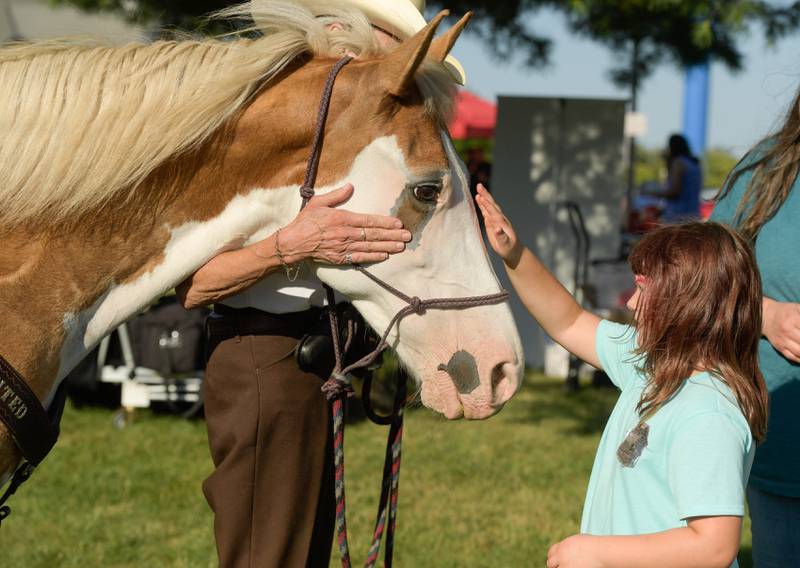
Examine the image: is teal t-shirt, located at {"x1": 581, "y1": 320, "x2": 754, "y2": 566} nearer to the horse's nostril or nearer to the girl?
the girl

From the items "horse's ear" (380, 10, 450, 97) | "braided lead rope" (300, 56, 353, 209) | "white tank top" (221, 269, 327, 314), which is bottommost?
"white tank top" (221, 269, 327, 314)

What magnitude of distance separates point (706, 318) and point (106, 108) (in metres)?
1.26

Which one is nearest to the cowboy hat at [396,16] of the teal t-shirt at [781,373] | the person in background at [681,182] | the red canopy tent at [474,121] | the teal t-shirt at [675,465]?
the teal t-shirt at [781,373]

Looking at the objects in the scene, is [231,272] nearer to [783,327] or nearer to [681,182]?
[783,327]

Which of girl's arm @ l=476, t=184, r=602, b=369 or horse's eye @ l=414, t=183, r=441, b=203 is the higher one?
horse's eye @ l=414, t=183, r=441, b=203

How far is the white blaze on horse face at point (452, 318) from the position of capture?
206 centimetres

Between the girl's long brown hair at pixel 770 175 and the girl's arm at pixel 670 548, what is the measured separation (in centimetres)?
Result: 95

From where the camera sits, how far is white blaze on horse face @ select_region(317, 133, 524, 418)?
81.3 inches

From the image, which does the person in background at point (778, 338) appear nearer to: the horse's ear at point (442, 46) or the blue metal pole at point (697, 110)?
the horse's ear at point (442, 46)

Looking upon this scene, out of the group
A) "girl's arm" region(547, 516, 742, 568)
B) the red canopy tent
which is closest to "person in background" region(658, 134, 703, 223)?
the red canopy tent

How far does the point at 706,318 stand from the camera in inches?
69.7

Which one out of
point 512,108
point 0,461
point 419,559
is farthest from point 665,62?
point 0,461

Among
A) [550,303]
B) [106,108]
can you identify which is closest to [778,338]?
[550,303]

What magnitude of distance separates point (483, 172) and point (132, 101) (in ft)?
23.3
